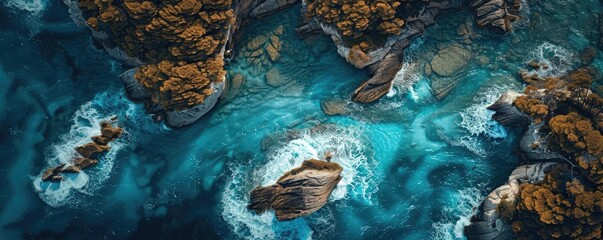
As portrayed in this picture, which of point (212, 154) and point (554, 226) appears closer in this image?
point (554, 226)

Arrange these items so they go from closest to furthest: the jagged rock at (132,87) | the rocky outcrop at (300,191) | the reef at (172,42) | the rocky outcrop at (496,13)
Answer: the reef at (172,42) → the rocky outcrop at (300,191) → the rocky outcrop at (496,13) → the jagged rock at (132,87)

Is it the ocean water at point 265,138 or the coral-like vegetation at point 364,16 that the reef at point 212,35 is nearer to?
the coral-like vegetation at point 364,16

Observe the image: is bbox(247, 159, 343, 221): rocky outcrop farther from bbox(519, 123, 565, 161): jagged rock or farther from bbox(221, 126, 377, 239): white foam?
bbox(519, 123, 565, 161): jagged rock

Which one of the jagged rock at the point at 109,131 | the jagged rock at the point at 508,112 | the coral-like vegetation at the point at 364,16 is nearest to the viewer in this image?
the coral-like vegetation at the point at 364,16

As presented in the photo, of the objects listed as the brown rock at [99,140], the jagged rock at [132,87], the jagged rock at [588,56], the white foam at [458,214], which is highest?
the jagged rock at [132,87]

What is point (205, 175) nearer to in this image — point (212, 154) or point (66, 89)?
point (212, 154)

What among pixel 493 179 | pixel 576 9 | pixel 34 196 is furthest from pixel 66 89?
pixel 576 9

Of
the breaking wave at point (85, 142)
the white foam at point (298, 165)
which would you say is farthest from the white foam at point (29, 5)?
the white foam at point (298, 165)
